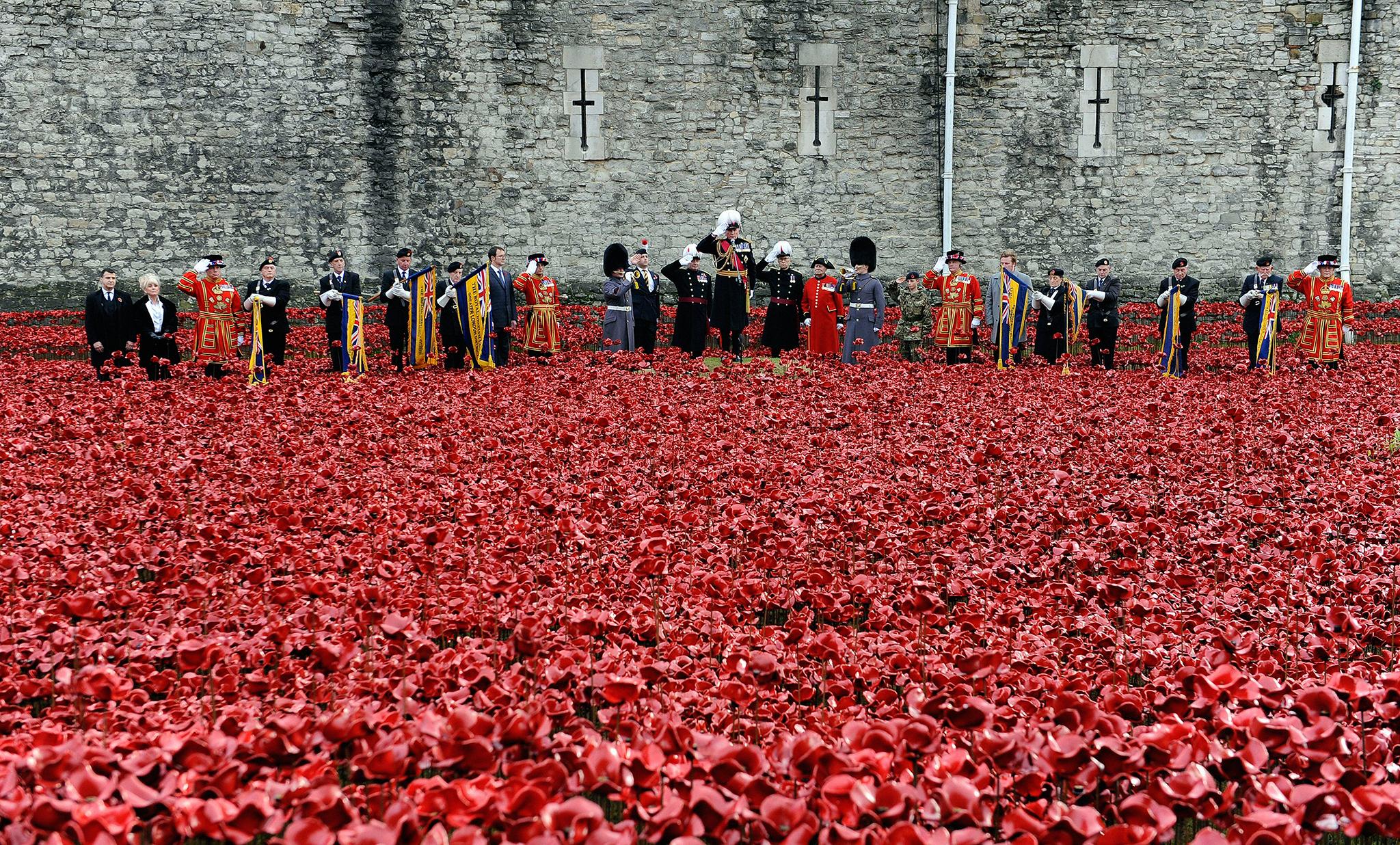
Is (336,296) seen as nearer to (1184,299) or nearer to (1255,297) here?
(1184,299)

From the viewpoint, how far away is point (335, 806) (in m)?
2.21

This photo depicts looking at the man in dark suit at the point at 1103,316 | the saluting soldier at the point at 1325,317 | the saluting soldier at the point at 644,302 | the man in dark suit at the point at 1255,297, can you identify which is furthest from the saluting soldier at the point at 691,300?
the saluting soldier at the point at 1325,317

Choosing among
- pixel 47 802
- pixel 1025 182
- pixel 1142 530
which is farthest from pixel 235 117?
pixel 47 802

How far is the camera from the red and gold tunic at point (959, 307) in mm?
13164

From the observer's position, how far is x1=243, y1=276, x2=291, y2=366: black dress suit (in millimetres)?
11430

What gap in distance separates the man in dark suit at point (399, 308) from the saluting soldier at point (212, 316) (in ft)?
5.06

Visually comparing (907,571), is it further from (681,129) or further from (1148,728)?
(681,129)

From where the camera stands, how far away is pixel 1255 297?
12266 millimetres

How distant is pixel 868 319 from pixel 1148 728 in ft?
35.4

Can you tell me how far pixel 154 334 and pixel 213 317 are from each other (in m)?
0.61

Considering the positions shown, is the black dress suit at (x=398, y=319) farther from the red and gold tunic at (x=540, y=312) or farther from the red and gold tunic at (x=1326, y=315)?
the red and gold tunic at (x=1326, y=315)

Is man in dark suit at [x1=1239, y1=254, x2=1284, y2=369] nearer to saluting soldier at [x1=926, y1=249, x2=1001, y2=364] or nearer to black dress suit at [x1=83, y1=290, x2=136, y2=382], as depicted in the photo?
saluting soldier at [x1=926, y1=249, x2=1001, y2=364]

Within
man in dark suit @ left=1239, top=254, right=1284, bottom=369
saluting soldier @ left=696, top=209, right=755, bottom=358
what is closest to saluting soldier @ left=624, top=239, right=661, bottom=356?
saluting soldier @ left=696, top=209, right=755, bottom=358

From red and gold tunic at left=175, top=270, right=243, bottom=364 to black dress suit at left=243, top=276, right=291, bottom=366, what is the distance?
0.64ft
